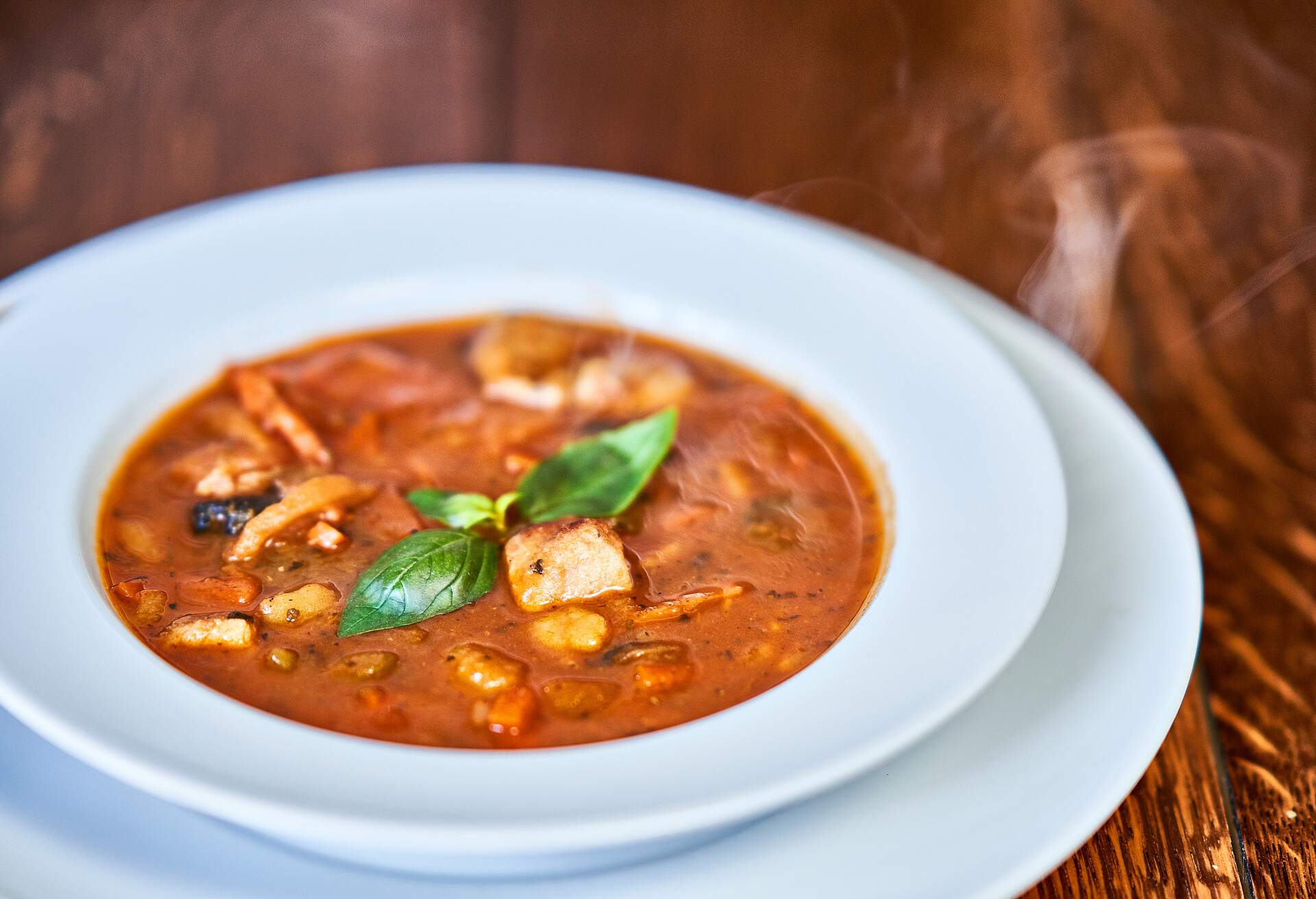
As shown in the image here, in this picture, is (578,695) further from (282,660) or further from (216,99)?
(216,99)

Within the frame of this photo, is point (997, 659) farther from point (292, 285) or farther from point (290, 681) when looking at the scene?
point (292, 285)

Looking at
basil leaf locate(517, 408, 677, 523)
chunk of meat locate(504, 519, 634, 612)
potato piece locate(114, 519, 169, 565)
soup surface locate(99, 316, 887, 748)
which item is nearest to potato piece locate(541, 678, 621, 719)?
soup surface locate(99, 316, 887, 748)

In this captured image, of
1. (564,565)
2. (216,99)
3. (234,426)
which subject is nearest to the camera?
(564,565)

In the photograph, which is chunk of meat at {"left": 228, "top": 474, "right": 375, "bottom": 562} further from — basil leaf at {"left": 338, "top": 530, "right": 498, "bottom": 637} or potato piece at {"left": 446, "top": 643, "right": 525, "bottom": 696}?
potato piece at {"left": 446, "top": 643, "right": 525, "bottom": 696}

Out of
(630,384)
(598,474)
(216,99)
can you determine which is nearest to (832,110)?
(630,384)

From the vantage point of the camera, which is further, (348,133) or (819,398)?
(348,133)

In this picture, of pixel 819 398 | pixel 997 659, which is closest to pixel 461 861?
pixel 997 659
